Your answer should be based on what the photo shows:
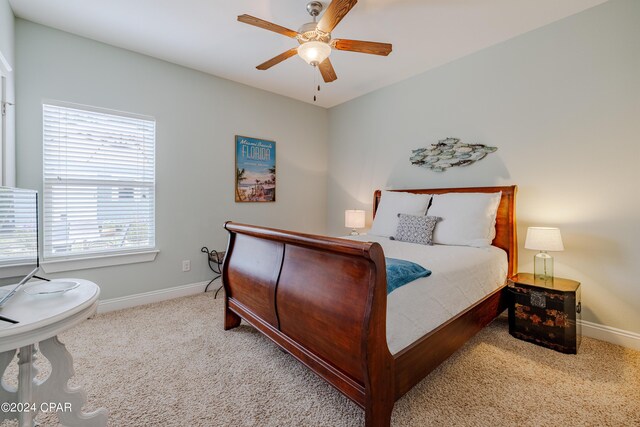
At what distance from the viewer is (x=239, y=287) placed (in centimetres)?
222

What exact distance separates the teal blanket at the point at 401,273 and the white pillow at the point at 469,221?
1.17 meters

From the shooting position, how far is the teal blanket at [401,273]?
1.40 meters

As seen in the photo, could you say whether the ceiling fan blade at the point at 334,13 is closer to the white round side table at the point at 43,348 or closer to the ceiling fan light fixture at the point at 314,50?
the ceiling fan light fixture at the point at 314,50

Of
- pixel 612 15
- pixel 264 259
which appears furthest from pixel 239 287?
pixel 612 15

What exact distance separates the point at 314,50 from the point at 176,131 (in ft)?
6.48

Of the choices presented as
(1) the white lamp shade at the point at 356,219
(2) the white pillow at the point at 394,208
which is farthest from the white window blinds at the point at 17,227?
(1) the white lamp shade at the point at 356,219

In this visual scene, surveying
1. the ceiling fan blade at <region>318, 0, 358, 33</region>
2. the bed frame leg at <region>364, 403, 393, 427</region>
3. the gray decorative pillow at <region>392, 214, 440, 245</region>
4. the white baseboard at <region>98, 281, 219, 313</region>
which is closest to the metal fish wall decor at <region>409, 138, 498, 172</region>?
the gray decorative pillow at <region>392, 214, 440, 245</region>

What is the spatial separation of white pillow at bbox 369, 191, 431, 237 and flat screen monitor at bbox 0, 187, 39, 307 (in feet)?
8.98

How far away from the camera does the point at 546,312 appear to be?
2119 mm

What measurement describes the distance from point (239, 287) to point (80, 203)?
1.80m

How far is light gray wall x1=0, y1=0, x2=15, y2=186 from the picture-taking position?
6.68ft

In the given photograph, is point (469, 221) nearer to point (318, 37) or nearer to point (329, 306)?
point (329, 306)

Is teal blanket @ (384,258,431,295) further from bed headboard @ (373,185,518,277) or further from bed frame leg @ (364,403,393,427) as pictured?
bed headboard @ (373,185,518,277)

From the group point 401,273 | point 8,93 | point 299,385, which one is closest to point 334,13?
point 401,273
